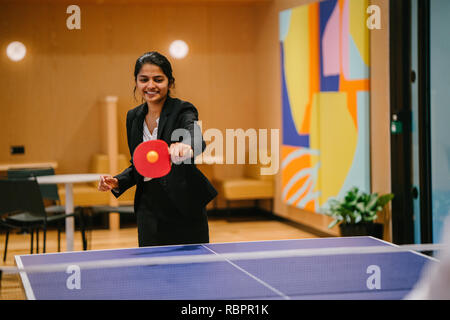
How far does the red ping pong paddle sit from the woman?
306 millimetres

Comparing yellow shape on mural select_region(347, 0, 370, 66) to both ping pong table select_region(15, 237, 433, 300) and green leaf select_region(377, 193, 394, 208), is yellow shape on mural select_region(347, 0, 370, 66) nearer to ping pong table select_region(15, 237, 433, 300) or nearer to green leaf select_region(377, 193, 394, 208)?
green leaf select_region(377, 193, 394, 208)

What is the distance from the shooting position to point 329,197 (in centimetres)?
645

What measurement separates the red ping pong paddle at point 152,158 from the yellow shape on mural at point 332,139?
12.8 ft

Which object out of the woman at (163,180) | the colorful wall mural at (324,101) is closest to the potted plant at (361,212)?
the colorful wall mural at (324,101)

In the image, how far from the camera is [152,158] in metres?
2.36

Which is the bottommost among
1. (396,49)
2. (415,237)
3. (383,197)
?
(415,237)

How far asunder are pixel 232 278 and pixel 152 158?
0.52m

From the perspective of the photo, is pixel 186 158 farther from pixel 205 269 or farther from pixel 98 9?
pixel 98 9

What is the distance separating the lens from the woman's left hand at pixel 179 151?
7.94 feet

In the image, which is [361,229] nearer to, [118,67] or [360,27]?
[360,27]

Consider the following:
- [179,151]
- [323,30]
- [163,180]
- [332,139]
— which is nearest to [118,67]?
[323,30]

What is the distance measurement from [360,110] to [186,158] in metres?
3.70
